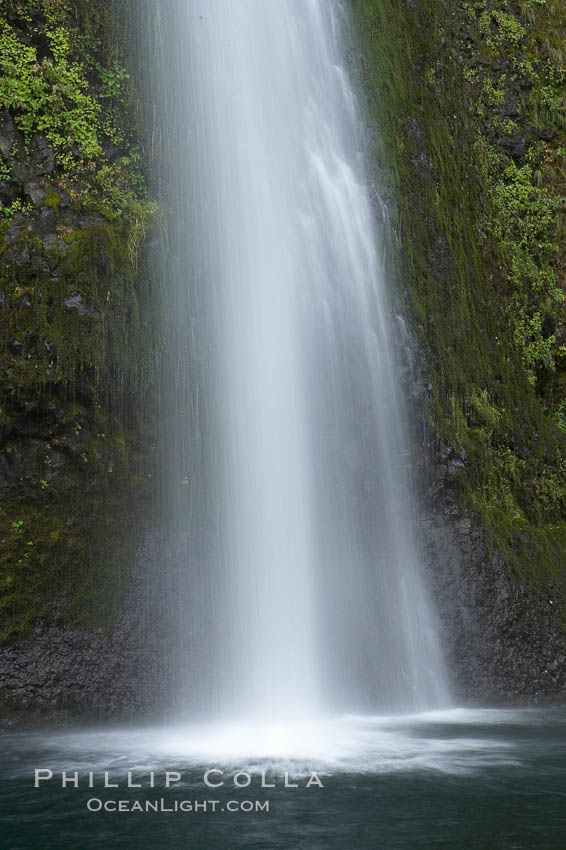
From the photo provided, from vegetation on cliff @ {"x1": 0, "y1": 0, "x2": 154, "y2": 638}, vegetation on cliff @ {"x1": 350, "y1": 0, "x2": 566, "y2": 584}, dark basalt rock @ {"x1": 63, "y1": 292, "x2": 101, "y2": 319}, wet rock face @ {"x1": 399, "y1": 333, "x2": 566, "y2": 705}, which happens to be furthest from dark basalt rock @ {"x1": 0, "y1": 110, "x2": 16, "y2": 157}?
wet rock face @ {"x1": 399, "y1": 333, "x2": 566, "y2": 705}

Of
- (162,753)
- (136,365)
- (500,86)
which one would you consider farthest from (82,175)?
(500,86)

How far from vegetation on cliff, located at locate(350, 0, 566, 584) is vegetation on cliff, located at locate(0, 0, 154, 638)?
3.60 m

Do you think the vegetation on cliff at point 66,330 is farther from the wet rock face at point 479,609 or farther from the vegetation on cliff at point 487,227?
the vegetation on cliff at point 487,227

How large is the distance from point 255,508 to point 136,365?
1928 millimetres

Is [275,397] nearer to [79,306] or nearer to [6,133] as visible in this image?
[79,306]

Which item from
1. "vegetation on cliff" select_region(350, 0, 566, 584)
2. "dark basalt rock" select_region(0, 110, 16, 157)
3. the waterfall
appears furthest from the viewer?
"vegetation on cliff" select_region(350, 0, 566, 584)

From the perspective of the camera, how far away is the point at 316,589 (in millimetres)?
8156

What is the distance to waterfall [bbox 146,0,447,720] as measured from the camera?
7.74m

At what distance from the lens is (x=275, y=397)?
8734 mm

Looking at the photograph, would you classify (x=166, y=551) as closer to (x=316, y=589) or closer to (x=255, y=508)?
(x=255, y=508)

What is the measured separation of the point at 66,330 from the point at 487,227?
6.66 metres

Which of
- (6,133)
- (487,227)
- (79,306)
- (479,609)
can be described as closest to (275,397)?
(79,306)

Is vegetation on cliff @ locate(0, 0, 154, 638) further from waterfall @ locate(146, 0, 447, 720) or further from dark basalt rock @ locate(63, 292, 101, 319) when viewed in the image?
waterfall @ locate(146, 0, 447, 720)

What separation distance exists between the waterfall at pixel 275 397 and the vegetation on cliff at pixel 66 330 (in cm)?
45
